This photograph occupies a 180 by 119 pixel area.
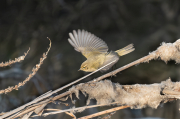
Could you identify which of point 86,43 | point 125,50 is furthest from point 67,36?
point 125,50

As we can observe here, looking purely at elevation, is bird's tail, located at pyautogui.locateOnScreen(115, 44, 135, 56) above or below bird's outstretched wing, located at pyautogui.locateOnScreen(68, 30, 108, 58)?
below

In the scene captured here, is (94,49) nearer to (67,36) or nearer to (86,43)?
(86,43)

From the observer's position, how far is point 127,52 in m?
0.73

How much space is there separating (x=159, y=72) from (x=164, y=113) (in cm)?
20

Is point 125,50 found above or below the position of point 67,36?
below

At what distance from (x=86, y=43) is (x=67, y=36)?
0.37ft

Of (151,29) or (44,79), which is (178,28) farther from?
(44,79)

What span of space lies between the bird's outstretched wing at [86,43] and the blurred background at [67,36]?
57 mm

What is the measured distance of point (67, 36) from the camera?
77 cm

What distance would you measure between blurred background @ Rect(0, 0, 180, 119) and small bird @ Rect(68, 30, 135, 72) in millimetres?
55

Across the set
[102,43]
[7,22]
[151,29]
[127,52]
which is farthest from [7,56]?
[151,29]

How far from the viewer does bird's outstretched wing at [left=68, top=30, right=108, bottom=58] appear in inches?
28.4

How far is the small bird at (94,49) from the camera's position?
708 mm

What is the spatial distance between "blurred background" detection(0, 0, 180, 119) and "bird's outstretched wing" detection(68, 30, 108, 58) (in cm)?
6
